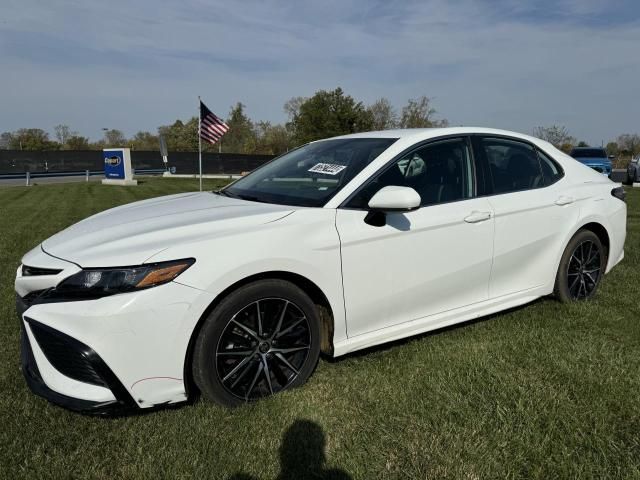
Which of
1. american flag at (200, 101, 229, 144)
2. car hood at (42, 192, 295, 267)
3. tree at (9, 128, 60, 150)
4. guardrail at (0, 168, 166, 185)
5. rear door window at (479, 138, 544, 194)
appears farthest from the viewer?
tree at (9, 128, 60, 150)

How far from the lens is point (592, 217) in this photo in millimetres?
4254

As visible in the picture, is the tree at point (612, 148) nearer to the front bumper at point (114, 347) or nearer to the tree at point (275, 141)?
the tree at point (275, 141)

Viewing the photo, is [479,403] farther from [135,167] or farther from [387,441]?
[135,167]

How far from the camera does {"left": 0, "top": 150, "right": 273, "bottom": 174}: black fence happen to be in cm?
3742

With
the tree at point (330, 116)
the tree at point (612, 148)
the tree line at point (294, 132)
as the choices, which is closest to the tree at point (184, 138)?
the tree line at point (294, 132)

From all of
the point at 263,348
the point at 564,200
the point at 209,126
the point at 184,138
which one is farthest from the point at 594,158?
the point at 184,138

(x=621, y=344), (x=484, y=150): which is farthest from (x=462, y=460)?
(x=484, y=150)

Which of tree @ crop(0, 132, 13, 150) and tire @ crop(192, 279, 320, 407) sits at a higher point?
tree @ crop(0, 132, 13, 150)

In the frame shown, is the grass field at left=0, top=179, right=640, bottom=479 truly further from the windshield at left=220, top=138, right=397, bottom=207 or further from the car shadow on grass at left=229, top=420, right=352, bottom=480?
the windshield at left=220, top=138, right=397, bottom=207

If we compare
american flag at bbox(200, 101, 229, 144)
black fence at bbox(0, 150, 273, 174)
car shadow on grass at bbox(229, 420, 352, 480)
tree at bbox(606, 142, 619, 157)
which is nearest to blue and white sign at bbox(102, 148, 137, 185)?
american flag at bbox(200, 101, 229, 144)

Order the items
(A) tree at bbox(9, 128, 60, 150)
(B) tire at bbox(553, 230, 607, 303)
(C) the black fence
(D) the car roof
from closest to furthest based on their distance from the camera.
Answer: (D) the car roof
(B) tire at bbox(553, 230, 607, 303)
(C) the black fence
(A) tree at bbox(9, 128, 60, 150)

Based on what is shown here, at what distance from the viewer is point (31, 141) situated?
265ft

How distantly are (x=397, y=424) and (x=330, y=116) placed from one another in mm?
45603

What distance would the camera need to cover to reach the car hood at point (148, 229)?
8.13 feet
